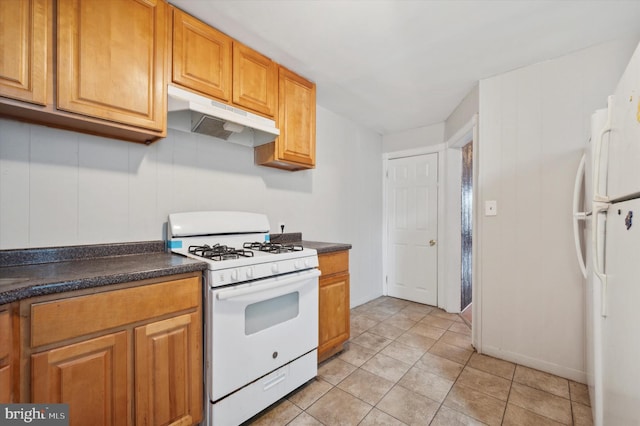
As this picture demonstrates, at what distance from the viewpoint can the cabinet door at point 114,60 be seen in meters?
1.23

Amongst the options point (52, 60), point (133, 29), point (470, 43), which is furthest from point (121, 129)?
point (470, 43)

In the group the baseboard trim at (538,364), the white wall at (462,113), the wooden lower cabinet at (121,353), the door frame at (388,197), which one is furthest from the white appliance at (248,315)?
the door frame at (388,197)

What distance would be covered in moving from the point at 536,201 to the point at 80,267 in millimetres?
2940

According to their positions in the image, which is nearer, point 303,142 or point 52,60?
point 52,60

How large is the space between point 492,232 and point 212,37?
2.57 m

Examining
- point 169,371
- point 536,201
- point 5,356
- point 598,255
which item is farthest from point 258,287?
point 536,201

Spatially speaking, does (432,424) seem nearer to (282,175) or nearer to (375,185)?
(282,175)

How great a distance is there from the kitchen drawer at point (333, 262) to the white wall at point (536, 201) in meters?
1.20

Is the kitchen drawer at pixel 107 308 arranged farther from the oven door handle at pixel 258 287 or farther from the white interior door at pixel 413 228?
the white interior door at pixel 413 228

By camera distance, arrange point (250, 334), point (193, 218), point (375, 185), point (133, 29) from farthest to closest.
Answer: point (375, 185), point (193, 218), point (250, 334), point (133, 29)

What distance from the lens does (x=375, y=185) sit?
3.79 m

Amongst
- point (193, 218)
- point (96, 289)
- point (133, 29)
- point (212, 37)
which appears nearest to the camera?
point (96, 289)

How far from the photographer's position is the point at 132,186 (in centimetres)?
168

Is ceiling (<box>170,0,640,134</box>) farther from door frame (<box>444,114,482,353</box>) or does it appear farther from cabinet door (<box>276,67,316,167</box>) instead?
door frame (<box>444,114,482,353</box>)
